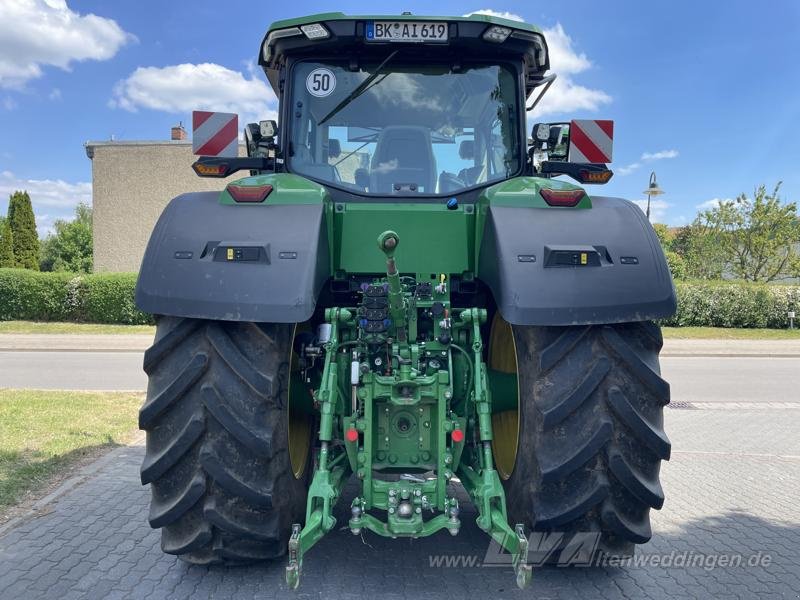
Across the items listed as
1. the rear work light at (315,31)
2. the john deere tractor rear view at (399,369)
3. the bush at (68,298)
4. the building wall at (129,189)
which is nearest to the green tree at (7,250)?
the building wall at (129,189)

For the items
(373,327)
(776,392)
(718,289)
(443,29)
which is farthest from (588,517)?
(718,289)

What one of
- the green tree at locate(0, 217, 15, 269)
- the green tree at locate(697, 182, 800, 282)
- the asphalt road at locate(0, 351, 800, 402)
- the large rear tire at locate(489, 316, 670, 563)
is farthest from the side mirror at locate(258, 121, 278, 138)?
the green tree at locate(0, 217, 15, 269)

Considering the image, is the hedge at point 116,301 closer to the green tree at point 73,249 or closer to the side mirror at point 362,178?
the side mirror at point 362,178

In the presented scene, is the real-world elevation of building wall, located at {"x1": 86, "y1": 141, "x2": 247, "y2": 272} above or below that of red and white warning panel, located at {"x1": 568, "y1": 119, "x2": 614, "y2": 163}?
above

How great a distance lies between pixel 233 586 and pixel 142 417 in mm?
1037

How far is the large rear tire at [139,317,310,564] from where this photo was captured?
8.86 ft

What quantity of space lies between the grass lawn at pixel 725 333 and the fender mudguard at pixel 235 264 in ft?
55.7

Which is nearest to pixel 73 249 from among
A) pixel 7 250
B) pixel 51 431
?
pixel 7 250

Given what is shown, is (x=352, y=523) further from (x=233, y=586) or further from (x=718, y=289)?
(x=718, y=289)

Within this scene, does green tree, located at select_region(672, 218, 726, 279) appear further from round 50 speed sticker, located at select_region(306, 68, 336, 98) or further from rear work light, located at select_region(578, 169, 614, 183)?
round 50 speed sticker, located at select_region(306, 68, 336, 98)

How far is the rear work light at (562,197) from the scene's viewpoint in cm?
303

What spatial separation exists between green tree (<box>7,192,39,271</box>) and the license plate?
1354 inches

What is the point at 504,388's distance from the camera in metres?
3.44

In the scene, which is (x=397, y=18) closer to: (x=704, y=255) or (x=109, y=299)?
(x=109, y=299)
